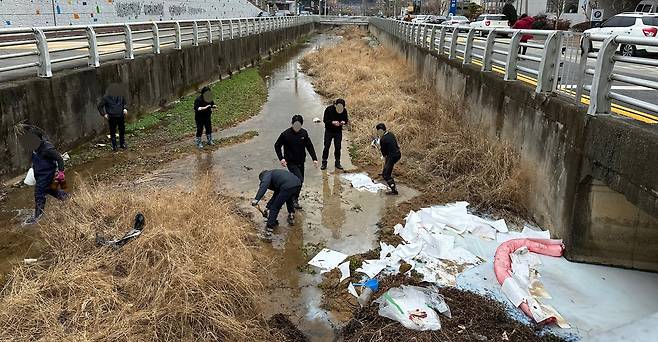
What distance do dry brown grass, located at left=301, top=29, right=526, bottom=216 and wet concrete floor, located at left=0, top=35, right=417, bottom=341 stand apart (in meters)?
0.58

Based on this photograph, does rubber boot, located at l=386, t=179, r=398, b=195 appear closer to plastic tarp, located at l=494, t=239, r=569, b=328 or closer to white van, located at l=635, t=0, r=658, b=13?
plastic tarp, located at l=494, t=239, r=569, b=328

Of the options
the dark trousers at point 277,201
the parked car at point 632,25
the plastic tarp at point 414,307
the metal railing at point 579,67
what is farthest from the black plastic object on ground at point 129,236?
the parked car at point 632,25

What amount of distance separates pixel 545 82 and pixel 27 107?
7.82 metres

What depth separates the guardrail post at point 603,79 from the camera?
208 inches

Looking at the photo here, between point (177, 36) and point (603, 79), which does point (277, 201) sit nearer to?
point (603, 79)

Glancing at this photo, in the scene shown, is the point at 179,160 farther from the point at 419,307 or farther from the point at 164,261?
the point at 419,307

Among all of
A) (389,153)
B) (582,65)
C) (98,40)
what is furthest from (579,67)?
(98,40)

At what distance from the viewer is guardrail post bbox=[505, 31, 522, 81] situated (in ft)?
25.5

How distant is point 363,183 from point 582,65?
11.8 ft

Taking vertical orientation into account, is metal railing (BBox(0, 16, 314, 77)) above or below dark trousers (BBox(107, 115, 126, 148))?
above

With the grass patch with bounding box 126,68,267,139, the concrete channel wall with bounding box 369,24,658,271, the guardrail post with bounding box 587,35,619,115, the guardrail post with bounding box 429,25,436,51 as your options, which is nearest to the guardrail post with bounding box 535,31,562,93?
the concrete channel wall with bounding box 369,24,658,271

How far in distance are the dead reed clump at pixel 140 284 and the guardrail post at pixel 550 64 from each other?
4.41 m

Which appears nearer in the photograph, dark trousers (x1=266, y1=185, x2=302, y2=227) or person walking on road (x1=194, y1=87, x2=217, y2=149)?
dark trousers (x1=266, y1=185, x2=302, y2=227)

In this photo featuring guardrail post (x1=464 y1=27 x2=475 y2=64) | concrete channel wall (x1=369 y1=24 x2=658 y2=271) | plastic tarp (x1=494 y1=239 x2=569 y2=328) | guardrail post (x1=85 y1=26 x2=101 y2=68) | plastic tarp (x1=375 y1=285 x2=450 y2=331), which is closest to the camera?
plastic tarp (x1=375 y1=285 x2=450 y2=331)
